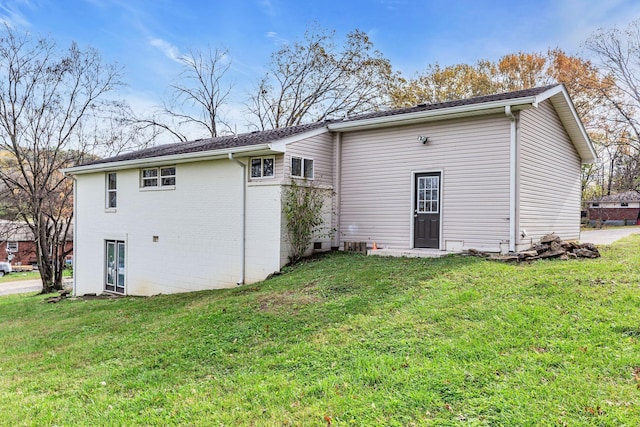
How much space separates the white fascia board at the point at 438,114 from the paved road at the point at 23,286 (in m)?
20.5

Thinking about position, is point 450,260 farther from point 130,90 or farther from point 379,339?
point 130,90

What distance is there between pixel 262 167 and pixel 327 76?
664 inches

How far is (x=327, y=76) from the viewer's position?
1018 inches

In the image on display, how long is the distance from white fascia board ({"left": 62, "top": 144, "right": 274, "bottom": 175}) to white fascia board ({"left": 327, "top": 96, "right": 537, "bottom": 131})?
2.47 meters

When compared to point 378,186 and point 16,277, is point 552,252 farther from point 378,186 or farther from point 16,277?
point 16,277

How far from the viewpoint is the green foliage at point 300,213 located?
10.4 meters

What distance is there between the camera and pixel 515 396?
10.8ft

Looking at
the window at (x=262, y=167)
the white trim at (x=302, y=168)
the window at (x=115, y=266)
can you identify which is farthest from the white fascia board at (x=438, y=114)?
the window at (x=115, y=266)

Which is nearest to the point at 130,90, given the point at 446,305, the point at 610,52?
the point at 446,305

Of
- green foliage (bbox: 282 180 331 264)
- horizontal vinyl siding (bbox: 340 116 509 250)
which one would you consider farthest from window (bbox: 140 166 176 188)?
horizontal vinyl siding (bbox: 340 116 509 250)

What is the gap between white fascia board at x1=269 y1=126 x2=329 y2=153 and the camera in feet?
33.0

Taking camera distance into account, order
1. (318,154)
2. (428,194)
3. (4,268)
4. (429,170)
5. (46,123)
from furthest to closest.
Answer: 1. (4,268)
2. (46,123)
3. (318,154)
4. (428,194)
5. (429,170)

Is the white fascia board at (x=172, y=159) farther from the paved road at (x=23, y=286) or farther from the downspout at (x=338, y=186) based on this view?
the paved road at (x=23, y=286)

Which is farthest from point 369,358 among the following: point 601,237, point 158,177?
point 601,237
